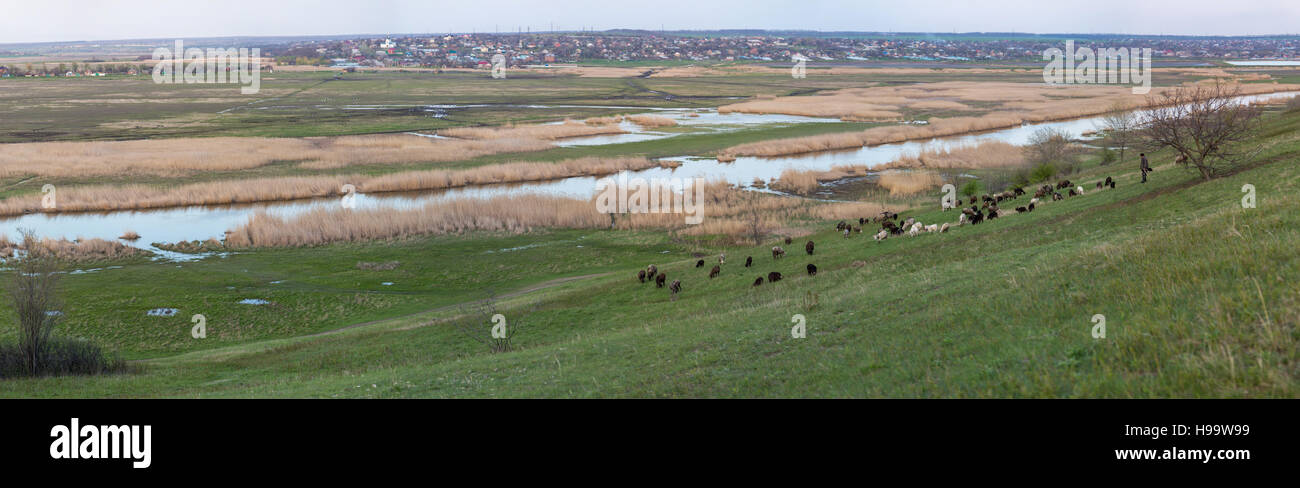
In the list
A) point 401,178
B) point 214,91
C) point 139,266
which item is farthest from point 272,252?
point 214,91

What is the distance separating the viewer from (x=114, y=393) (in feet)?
55.1

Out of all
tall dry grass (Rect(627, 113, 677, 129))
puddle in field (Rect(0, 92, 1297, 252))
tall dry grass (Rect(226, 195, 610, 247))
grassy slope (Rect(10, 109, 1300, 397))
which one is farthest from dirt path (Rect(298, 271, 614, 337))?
tall dry grass (Rect(627, 113, 677, 129))

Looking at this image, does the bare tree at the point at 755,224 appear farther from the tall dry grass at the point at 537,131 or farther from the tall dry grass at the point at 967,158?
the tall dry grass at the point at 537,131

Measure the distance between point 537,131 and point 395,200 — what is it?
3405 centimetres

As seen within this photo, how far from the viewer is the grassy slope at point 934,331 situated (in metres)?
8.37

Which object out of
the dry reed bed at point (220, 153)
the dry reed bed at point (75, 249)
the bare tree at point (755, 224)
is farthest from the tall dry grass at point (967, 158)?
the dry reed bed at point (75, 249)

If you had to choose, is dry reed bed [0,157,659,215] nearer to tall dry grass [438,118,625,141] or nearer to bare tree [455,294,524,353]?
tall dry grass [438,118,625,141]

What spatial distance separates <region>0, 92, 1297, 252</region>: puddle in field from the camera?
47.0m

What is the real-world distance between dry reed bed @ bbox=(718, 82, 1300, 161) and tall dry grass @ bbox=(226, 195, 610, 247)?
27.8 m

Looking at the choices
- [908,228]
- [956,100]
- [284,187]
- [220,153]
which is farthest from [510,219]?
[956,100]

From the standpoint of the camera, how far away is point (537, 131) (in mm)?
89438

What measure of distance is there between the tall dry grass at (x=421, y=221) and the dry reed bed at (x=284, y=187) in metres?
11.1

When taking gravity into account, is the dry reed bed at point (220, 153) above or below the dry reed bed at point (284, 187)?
above

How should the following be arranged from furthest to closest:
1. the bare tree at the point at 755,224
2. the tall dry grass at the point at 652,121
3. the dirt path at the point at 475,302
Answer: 1. the tall dry grass at the point at 652,121
2. the bare tree at the point at 755,224
3. the dirt path at the point at 475,302
